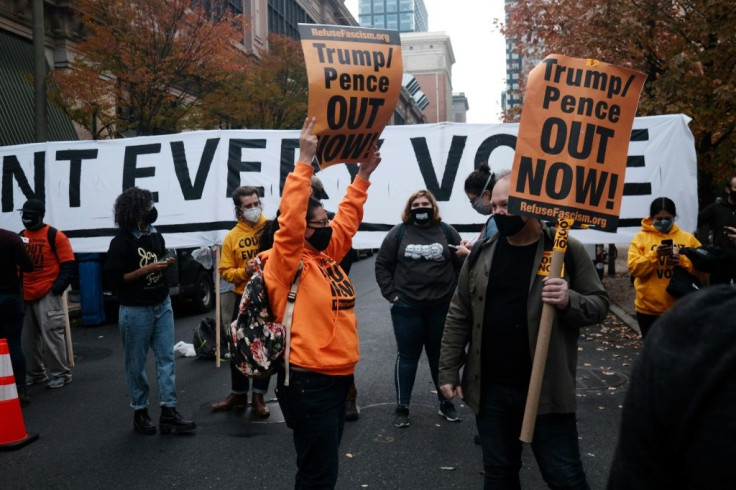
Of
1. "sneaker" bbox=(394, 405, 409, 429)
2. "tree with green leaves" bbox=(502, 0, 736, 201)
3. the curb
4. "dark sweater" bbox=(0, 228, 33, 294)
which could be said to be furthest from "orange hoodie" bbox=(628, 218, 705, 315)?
"tree with green leaves" bbox=(502, 0, 736, 201)

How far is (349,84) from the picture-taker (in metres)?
3.89

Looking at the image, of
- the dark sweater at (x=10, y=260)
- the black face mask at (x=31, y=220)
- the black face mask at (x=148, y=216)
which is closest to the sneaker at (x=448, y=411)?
the black face mask at (x=148, y=216)

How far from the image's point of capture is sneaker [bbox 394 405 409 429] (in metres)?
5.78

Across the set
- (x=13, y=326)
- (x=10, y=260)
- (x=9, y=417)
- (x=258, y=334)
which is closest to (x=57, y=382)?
(x=13, y=326)

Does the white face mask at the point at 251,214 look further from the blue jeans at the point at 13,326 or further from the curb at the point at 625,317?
the curb at the point at 625,317

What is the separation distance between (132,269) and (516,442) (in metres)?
3.68

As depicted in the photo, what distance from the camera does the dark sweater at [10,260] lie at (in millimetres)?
6574

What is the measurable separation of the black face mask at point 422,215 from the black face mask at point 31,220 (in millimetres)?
4285

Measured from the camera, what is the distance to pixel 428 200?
19.5ft

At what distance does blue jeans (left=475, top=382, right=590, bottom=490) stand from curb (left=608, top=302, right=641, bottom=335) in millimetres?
7756

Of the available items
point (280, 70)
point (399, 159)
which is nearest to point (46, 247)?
point (399, 159)

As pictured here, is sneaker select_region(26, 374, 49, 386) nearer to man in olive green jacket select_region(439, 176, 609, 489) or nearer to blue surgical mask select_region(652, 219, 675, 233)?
man in olive green jacket select_region(439, 176, 609, 489)

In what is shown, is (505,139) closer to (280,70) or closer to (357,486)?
(357,486)

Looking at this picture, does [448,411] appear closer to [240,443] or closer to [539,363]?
[240,443]
